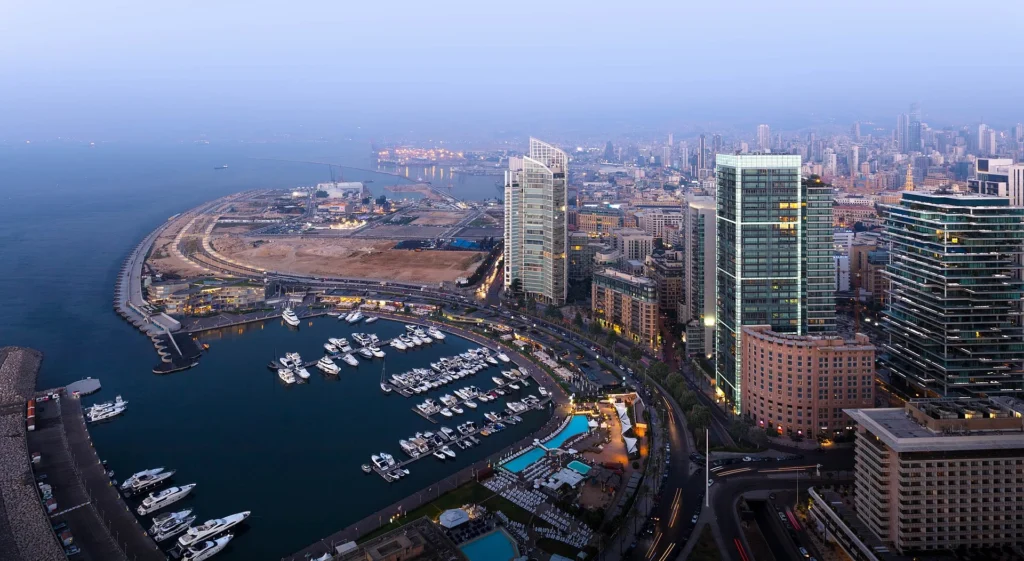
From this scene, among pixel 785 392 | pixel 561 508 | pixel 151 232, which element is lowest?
pixel 561 508

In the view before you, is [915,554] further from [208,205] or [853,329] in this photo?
[208,205]

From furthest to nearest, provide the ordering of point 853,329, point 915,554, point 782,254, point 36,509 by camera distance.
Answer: point 853,329 → point 782,254 → point 36,509 → point 915,554

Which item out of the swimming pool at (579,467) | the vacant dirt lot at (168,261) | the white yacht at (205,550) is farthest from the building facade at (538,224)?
the white yacht at (205,550)

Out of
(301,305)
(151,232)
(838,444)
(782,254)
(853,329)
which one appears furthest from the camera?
(151,232)

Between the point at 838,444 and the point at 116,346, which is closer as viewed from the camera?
the point at 838,444

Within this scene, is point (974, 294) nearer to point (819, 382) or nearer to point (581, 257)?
point (819, 382)

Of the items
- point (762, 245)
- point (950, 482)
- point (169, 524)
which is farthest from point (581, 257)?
point (950, 482)

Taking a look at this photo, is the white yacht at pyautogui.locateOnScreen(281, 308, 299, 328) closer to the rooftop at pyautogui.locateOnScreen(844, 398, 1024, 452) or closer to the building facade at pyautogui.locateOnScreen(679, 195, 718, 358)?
the building facade at pyautogui.locateOnScreen(679, 195, 718, 358)

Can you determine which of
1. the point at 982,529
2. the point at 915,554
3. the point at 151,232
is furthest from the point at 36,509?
the point at 151,232
